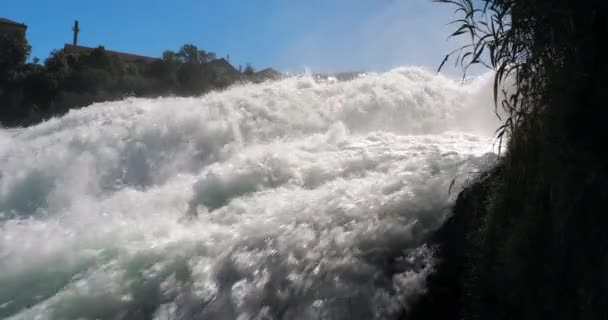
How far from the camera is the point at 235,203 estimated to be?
240 inches

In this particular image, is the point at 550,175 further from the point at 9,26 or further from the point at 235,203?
the point at 9,26

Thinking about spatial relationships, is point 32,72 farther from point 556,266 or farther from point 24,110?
point 556,266

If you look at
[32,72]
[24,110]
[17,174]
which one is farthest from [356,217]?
[32,72]

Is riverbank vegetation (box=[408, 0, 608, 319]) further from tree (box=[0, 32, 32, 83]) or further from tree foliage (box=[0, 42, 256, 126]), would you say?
tree (box=[0, 32, 32, 83])

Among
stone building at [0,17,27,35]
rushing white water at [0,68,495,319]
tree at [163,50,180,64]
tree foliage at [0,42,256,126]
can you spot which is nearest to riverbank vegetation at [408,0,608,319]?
rushing white water at [0,68,495,319]

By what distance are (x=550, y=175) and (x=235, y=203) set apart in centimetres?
413

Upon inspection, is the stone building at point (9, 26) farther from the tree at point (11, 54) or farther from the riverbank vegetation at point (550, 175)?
the riverbank vegetation at point (550, 175)

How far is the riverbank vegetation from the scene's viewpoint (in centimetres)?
228

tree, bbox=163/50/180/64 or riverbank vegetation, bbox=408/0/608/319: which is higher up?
tree, bbox=163/50/180/64

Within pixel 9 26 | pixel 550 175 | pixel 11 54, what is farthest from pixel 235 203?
pixel 9 26

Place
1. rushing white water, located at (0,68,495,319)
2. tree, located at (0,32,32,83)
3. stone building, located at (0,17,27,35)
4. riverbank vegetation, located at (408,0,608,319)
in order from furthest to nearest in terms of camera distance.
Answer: stone building, located at (0,17,27,35) → tree, located at (0,32,32,83) → rushing white water, located at (0,68,495,319) → riverbank vegetation, located at (408,0,608,319)

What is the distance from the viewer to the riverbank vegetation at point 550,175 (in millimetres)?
2277

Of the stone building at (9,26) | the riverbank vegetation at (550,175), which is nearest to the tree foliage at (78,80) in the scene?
the stone building at (9,26)

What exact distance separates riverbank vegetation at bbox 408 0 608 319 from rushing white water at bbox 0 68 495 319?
0.99m
